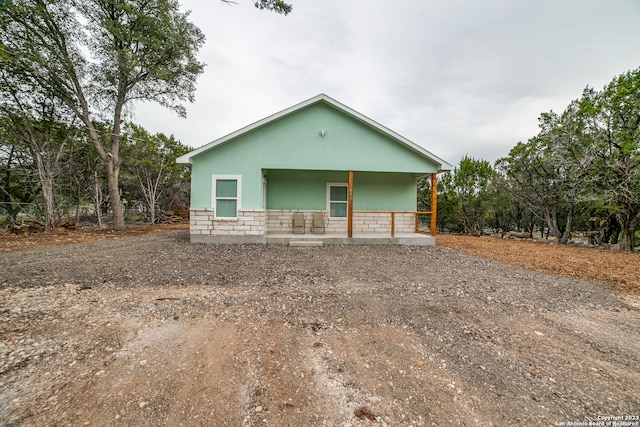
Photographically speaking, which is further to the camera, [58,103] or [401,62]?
[401,62]

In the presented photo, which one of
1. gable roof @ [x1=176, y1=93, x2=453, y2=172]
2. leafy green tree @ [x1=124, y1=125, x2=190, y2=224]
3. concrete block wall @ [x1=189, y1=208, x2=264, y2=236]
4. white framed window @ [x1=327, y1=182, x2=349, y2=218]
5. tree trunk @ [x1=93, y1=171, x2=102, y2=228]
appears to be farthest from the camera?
leafy green tree @ [x1=124, y1=125, x2=190, y2=224]

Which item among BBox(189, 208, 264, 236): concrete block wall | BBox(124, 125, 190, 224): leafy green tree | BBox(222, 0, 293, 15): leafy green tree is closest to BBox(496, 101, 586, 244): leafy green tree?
BBox(222, 0, 293, 15): leafy green tree

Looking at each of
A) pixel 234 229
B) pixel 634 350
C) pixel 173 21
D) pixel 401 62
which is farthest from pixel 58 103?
pixel 634 350

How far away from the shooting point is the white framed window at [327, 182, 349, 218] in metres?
9.96

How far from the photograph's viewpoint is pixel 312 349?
7.66 ft

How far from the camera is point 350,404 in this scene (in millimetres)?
1684

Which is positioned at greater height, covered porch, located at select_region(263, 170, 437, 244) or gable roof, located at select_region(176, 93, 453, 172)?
gable roof, located at select_region(176, 93, 453, 172)

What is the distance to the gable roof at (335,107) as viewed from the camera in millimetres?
7711

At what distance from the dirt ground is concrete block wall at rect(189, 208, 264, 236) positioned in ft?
10.2

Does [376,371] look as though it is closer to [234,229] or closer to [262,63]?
[234,229]

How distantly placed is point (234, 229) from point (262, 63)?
972cm

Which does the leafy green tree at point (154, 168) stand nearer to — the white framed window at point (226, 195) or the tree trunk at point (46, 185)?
the tree trunk at point (46, 185)

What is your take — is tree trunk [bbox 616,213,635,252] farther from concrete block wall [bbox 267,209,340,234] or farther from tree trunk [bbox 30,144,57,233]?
tree trunk [bbox 30,144,57,233]

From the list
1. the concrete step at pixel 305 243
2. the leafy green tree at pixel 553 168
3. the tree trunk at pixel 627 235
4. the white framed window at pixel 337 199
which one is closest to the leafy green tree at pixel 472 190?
the leafy green tree at pixel 553 168
